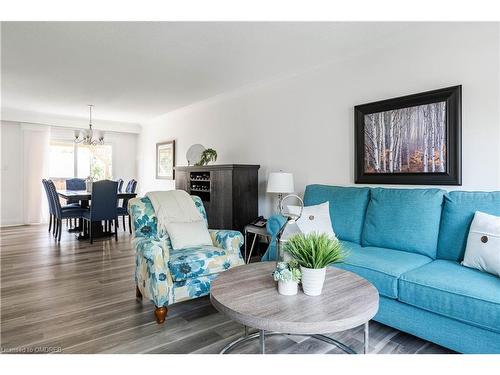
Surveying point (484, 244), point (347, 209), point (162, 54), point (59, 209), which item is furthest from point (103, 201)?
point (484, 244)

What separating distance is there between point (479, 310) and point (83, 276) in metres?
3.40

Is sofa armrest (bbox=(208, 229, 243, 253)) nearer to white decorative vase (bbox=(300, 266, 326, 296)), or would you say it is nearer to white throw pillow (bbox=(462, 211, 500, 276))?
white decorative vase (bbox=(300, 266, 326, 296))

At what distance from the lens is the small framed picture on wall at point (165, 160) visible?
254 inches

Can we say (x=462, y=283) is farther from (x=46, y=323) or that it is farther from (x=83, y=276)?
(x=83, y=276)

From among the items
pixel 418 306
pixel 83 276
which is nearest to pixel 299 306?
pixel 418 306

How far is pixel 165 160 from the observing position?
6.71 meters

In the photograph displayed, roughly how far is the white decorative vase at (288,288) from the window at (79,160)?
6996mm

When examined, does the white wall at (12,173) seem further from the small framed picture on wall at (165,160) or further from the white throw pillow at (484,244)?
the white throw pillow at (484,244)

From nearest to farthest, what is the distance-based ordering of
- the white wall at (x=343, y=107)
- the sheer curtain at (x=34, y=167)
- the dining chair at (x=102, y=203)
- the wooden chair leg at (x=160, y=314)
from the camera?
the wooden chair leg at (x=160, y=314)
the white wall at (x=343, y=107)
the dining chair at (x=102, y=203)
the sheer curtain at (x=34, y=167)

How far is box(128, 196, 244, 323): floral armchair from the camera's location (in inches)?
91.4

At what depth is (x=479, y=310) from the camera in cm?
164

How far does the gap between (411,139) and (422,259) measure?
110 centimetres

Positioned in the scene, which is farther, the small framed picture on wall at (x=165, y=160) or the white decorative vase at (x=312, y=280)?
the small framed picture on wall at (x=165, y=160)

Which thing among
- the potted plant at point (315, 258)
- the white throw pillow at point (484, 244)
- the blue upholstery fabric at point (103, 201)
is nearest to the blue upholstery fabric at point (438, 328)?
the white throw pillow at point (484, 244)
